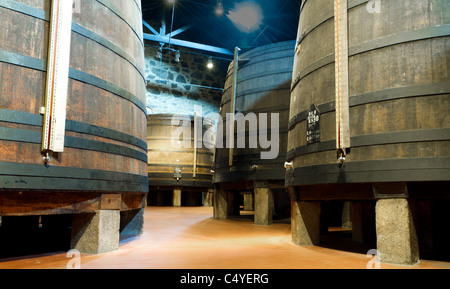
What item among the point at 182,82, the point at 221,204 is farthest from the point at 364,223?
the point at 182,82

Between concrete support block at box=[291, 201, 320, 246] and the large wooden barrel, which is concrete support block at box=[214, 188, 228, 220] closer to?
Answer: the large wooden barrel

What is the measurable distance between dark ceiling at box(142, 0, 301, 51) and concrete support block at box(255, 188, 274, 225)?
9.52 m

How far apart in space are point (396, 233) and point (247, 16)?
14867 millimetres

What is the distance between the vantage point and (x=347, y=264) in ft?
12.1

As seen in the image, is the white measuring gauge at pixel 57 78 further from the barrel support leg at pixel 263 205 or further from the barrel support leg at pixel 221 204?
the barrel support leg at pixel 221 204

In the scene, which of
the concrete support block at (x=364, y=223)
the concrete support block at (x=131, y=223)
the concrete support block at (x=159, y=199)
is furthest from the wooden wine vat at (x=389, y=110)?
the concrete support block at (x=159, y=199)

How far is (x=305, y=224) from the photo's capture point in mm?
5086

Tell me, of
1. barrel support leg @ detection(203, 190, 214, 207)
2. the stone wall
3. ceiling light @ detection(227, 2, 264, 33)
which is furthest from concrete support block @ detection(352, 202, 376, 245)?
the stone wall

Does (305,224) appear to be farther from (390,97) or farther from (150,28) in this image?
(150,28)

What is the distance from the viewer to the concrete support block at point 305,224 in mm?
5031

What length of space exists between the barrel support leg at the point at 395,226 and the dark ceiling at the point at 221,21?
40.9 ft

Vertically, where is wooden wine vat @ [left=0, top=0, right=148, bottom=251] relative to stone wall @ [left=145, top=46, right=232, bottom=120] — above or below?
below

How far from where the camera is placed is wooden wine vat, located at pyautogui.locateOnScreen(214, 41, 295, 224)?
802 cm

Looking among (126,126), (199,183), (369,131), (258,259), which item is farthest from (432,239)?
(199,183)
